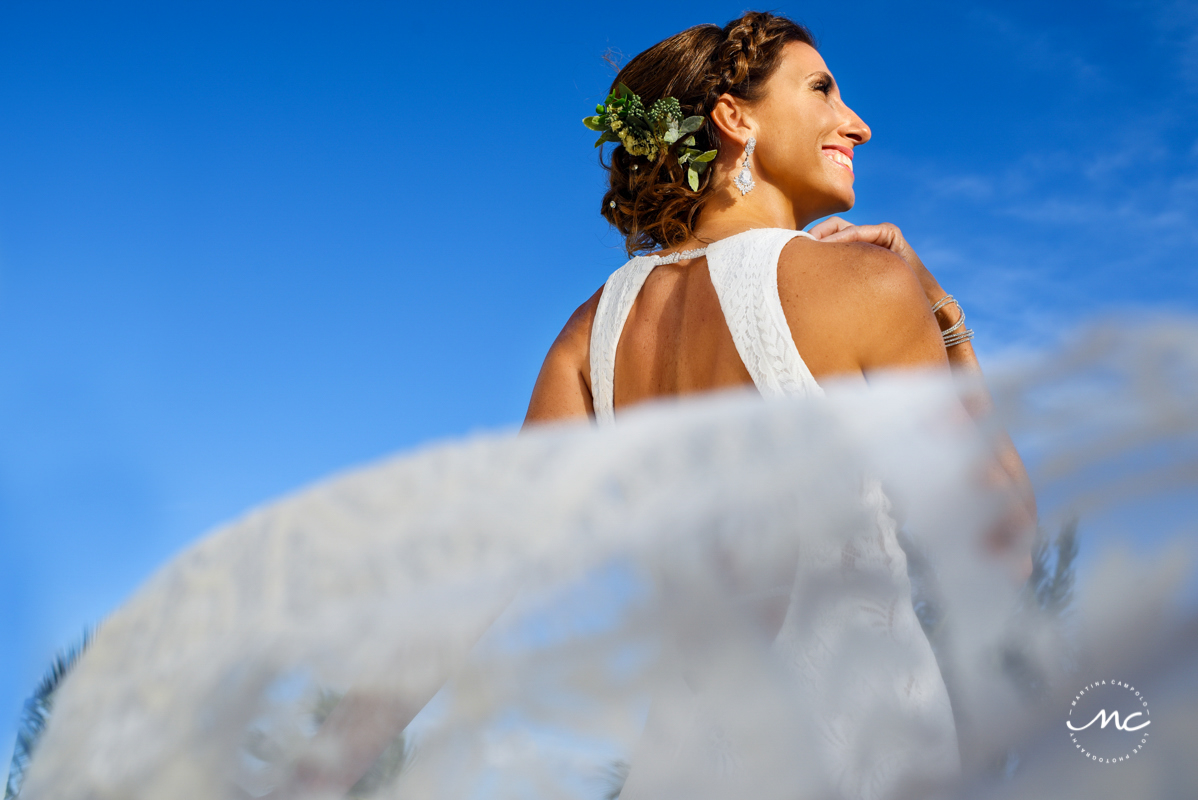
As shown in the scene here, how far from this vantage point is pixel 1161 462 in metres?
0.71

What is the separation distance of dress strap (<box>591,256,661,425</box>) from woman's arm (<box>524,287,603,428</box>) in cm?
3

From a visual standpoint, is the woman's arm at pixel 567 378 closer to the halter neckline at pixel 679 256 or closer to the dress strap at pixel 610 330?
the dress strap at pixel 610 330

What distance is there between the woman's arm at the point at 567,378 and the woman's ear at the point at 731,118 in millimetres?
470

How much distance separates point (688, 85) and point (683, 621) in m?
1.71

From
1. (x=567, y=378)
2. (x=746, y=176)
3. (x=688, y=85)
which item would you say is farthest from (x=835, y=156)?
(x=567, y=378)

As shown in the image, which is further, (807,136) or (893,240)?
(893,240)

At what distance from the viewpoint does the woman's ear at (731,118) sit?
2.14 meters

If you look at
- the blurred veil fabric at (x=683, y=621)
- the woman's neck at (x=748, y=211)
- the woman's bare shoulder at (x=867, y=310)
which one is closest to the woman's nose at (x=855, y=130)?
the woman's neck at (x=748, y=211)

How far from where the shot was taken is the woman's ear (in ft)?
7.03

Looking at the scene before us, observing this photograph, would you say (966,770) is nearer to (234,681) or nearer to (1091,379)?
(1091,379)

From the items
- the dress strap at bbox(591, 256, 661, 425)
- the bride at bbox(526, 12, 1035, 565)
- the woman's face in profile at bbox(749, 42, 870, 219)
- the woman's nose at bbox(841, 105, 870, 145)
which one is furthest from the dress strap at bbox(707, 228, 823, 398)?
the woman's nose at bbox(841, 105, 870, 145)

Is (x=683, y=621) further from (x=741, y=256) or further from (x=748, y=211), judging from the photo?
(x=748, y=211)

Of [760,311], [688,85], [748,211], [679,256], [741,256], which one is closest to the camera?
[760,311]

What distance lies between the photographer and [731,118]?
216 cm
